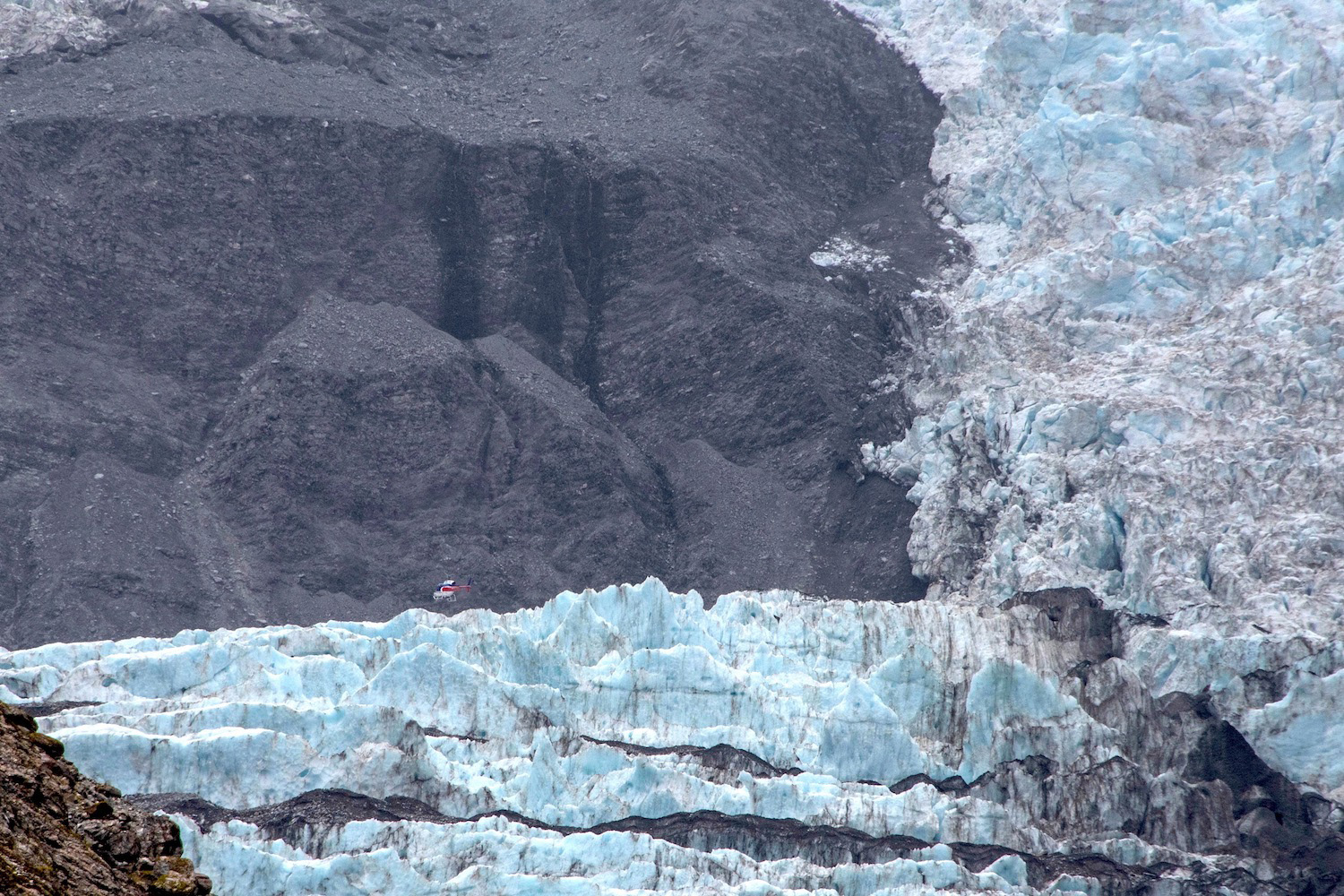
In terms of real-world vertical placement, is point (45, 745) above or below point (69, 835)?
above

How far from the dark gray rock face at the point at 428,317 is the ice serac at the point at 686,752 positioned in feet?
33.0

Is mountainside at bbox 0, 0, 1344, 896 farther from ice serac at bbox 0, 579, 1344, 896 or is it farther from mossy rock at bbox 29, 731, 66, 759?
mossy rock at bbox 29, 731, 66, 759

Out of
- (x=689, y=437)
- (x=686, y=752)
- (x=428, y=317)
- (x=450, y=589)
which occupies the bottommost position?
(x=686, y=752)

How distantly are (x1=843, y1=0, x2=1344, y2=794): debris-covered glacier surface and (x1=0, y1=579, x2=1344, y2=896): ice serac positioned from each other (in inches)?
101

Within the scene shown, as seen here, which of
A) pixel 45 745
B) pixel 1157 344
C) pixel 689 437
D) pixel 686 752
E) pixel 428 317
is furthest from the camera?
pixel 428 317

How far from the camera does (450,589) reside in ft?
182

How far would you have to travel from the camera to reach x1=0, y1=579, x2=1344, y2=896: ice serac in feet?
120

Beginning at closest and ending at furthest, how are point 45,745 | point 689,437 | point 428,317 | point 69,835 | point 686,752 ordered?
point 69,835, point 45,745, point 686,752, point 689,437, point 428,317

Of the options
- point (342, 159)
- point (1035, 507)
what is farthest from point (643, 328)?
point (1035, 507)

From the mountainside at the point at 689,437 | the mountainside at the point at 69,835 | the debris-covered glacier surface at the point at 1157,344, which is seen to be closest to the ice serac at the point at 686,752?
the mountainside at the point at 689,437

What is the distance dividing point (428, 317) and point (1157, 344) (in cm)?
2601

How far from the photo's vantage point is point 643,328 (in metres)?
66.5

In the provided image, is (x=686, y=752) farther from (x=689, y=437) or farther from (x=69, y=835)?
(x=69, y=835)

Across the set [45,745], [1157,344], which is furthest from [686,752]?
[45,745]
